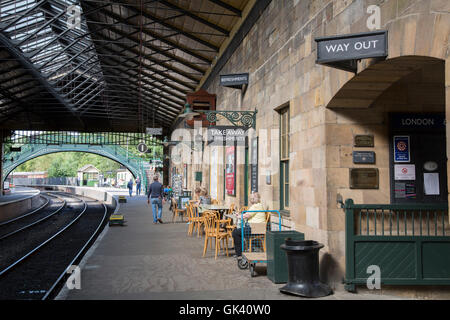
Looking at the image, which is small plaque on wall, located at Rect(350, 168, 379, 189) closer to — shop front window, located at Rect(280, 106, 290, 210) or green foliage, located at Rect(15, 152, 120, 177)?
shop front window, located at Rect(280, 106, 290, 210)

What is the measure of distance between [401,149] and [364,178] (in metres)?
0.67

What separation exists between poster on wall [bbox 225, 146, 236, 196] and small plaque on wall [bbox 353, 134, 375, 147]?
18.4ft

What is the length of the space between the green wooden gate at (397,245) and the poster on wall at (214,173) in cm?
912

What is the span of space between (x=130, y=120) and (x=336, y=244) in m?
31.5

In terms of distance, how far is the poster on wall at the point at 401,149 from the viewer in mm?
5602

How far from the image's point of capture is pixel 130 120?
35094 millimetres

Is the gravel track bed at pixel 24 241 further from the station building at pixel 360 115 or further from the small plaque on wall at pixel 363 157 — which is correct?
the small plaque on wall at pixel 363 157

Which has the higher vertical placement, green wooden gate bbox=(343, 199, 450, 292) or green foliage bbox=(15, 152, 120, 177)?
green foliage bbox=(15, 152, 120, 177)

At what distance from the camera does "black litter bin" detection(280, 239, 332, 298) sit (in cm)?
511

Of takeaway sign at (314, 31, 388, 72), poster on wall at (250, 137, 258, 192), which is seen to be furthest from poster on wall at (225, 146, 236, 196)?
takeaway sign at (314, 31, 388, 72)

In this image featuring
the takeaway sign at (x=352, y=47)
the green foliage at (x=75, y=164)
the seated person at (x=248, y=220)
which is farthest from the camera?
the green foliage at (x=75, y=164)

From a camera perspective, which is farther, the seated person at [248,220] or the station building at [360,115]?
the seated person at [248,220]

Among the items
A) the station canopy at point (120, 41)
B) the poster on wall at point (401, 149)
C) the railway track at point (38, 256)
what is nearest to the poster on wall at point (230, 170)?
the station canopy at point (120, 41)
